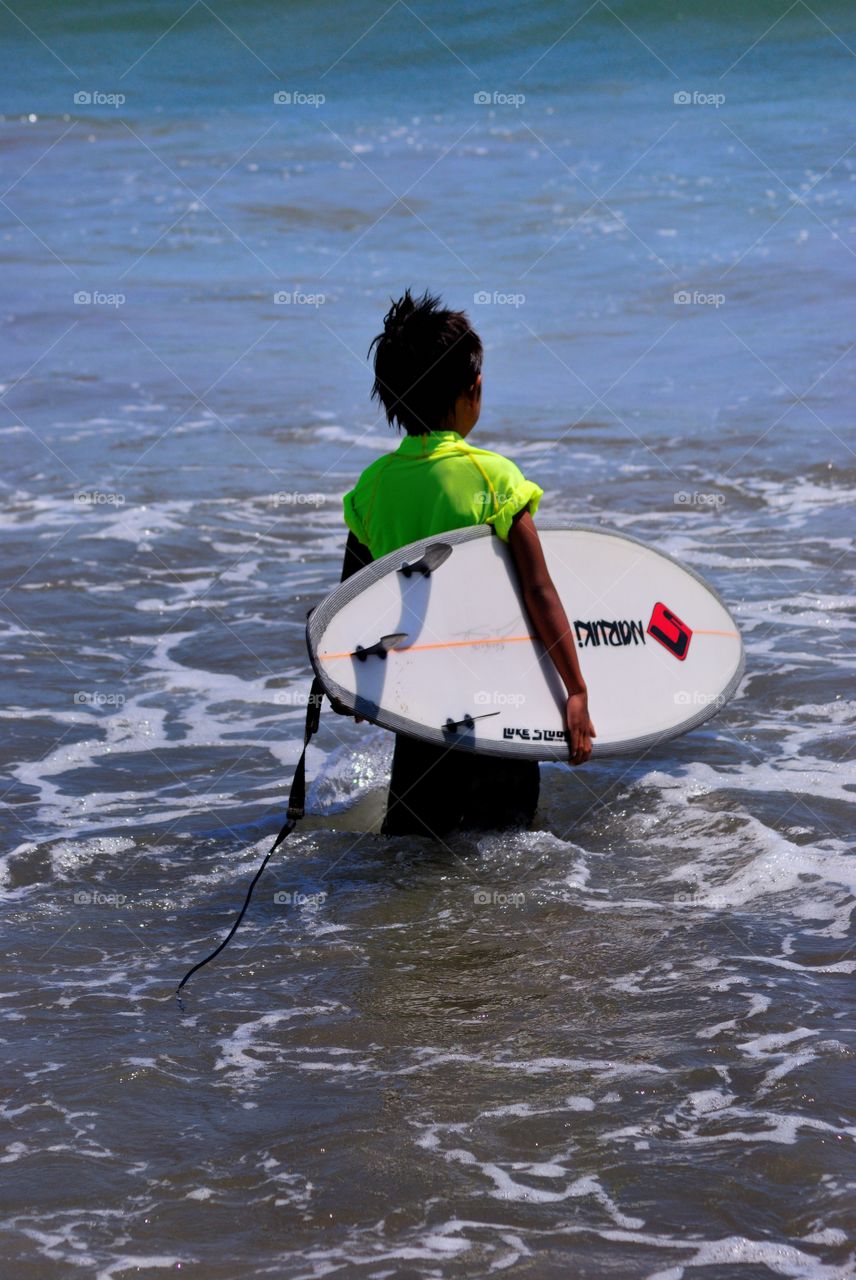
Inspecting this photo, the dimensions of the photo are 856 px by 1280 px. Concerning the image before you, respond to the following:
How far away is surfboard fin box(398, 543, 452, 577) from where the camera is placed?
12.0ft

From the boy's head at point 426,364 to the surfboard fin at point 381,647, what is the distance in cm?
53

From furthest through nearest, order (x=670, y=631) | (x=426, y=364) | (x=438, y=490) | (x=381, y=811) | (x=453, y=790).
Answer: (x=381, y=811)
(x=670, y=631)
(x=453, y=790)
(x=438, y=490)
(x=426, y=364)

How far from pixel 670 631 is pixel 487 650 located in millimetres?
738

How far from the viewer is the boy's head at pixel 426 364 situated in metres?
3.49

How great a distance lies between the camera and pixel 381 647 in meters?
3.67

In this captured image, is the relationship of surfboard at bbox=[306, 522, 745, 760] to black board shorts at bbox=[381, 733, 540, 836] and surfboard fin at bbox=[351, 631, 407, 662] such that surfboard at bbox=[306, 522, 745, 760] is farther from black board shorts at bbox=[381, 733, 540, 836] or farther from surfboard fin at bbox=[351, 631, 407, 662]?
black board shorts at bbox=[381, 733, 540, 836]

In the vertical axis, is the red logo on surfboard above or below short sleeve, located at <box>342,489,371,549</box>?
below

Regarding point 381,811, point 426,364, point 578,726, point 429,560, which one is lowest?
point 381,811

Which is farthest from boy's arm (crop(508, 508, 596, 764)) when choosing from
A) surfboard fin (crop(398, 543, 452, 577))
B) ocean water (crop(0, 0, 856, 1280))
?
ocean water (crop(0, 0, 856, 1280))

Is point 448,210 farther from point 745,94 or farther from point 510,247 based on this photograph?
point 745,94

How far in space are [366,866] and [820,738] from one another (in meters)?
1.83

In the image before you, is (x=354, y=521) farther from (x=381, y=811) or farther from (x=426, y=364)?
(x=381, y=811)

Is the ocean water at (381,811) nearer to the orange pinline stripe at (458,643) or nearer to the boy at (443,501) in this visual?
the boy at (443,501)

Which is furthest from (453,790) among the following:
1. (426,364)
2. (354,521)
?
(426,364)
